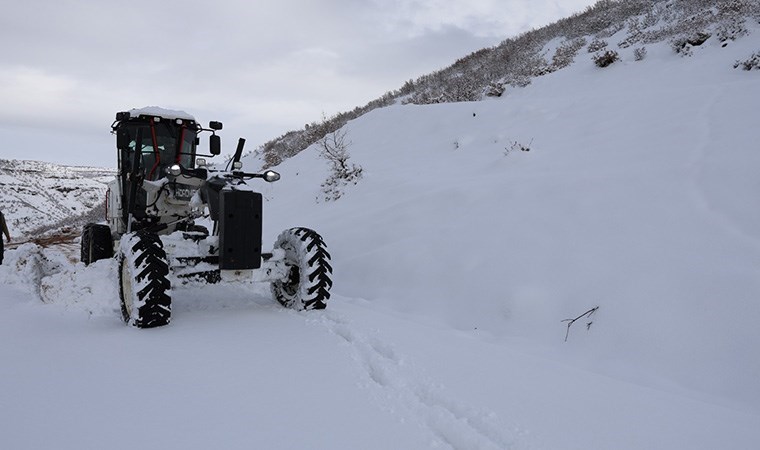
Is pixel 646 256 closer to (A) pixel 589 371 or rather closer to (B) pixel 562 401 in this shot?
(A) pixel 589 371

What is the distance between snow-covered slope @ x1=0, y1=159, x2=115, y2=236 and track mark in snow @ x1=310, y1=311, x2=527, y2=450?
35495mm

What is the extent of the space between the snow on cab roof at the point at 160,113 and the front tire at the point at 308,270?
94.6 inches

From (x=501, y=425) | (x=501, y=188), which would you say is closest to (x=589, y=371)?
(x=501, y=425)

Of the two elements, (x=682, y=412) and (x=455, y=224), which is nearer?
(x=682, y=412)

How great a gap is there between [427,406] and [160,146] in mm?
4813

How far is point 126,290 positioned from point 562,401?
3.67 meters

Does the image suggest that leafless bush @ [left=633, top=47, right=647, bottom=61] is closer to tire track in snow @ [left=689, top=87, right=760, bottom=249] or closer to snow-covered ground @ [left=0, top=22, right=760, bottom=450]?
snow-covered ground @ [left=0, top=22, right=760, bottom=450]

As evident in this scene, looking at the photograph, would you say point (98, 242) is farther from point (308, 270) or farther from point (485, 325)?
point (485, 325)

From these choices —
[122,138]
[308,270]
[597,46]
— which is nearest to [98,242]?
[122,138]

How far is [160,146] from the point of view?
19.3ft

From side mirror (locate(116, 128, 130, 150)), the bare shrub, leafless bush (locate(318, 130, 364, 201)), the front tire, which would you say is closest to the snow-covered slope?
leafless bush (locate(318, 130, 364, 201))

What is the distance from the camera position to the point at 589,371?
10.6 feet

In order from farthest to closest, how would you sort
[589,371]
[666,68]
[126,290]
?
[666,68], [126,290], [589,371]

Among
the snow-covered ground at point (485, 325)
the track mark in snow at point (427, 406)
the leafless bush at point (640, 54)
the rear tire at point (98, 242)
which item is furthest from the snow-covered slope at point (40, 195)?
the track mark in snow at point (427, 406)
